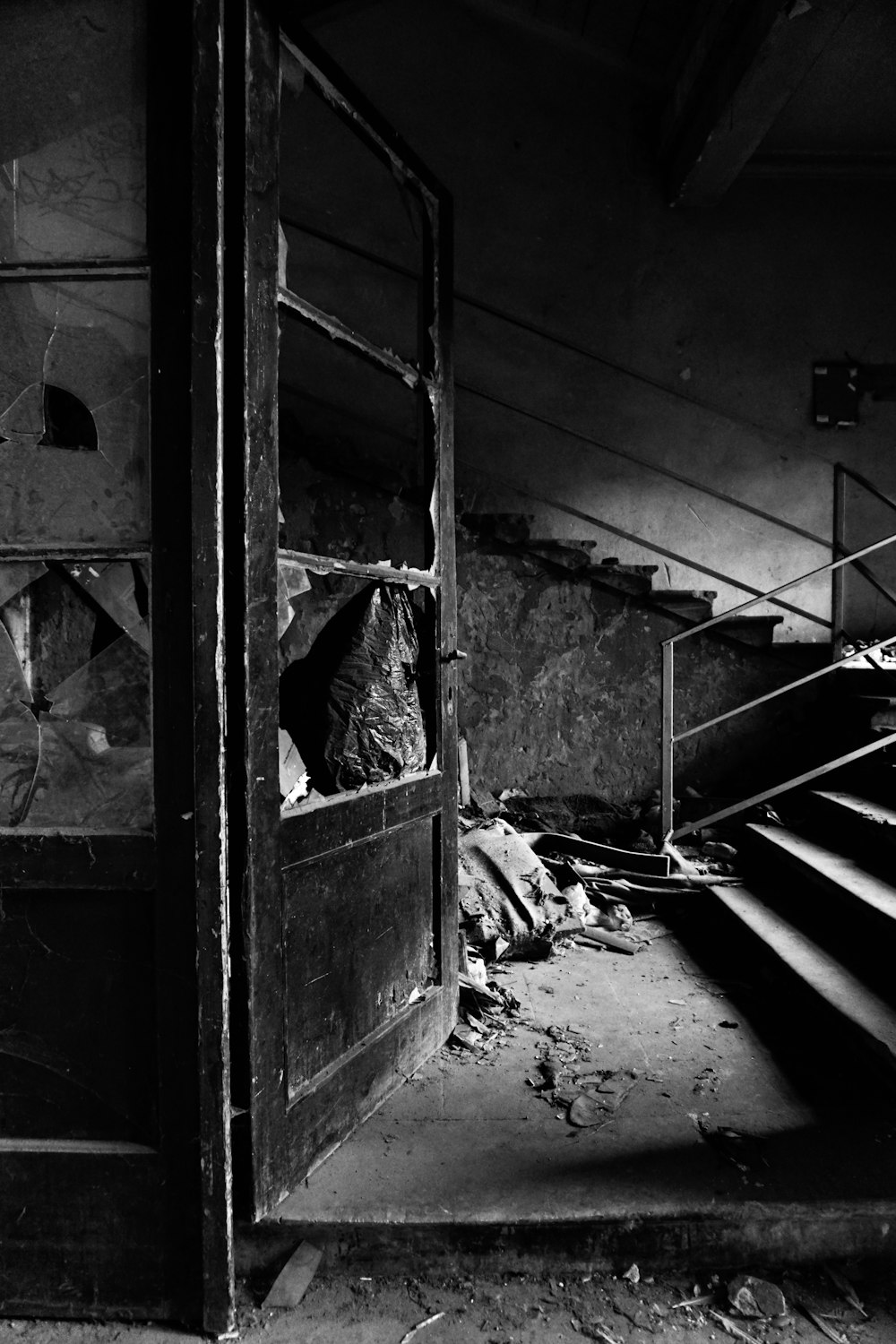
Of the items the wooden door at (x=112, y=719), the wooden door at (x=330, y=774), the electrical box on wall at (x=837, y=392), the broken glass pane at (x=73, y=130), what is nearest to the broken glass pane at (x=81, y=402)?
the wooden door at (x=112, y=719)

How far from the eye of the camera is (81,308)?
178 cm

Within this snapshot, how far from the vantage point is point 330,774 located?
7.27ft

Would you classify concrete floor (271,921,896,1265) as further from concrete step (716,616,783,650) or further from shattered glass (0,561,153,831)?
concrete step (716,616,783,650)

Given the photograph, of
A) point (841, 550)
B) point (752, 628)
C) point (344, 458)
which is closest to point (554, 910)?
point (752, 628)

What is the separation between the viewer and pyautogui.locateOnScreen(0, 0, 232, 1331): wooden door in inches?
67.6

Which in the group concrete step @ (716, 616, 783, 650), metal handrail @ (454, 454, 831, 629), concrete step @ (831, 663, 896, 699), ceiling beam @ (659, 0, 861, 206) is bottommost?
concrete step @ (831, 663, 896, 699)

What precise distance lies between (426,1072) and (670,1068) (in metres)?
0.75

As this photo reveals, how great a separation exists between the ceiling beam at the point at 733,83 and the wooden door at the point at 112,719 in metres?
3.58

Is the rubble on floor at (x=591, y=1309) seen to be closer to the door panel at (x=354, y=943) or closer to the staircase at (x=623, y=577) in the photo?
the door panel at (x=354, y=943)

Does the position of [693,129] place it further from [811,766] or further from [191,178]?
[191,178]

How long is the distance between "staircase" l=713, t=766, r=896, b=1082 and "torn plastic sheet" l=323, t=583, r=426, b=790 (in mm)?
1611

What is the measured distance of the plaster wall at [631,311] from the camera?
229 inches

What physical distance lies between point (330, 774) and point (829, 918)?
7.87 feet

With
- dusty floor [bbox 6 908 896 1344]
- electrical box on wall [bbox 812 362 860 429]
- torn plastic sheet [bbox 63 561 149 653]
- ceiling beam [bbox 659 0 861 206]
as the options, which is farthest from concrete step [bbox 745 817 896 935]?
ceiling beam [bbox 659 0 861 206]
